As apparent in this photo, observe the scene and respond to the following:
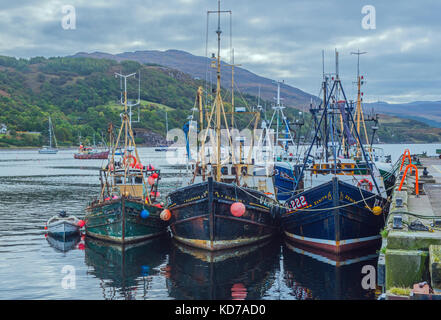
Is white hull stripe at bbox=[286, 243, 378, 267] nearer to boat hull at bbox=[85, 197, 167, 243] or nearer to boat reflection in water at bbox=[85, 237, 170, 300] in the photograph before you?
boat reflection in water at bbox=[85, 237, 170, 300]

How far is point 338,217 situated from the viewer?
838 inches

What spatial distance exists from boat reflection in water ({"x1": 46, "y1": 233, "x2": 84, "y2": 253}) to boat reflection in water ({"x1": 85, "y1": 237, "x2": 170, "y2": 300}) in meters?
0.52

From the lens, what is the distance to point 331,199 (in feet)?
70.2

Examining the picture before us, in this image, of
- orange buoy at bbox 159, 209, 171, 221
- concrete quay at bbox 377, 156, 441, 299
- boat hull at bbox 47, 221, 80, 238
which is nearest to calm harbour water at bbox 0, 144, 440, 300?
boat hull at bbox 47, 221, 80, 238

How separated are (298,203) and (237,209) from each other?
11.9ft

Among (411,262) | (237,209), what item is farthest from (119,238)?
(411,262)

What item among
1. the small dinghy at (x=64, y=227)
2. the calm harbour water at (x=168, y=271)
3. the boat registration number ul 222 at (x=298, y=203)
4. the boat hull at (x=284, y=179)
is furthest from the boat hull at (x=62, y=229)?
Result: the boat hull at (x=284, y=179)

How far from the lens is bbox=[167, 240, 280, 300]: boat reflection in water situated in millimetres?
17156

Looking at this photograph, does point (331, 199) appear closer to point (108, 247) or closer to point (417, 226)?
point (417, 226)

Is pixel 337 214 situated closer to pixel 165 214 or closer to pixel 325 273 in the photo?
pixel 325 273

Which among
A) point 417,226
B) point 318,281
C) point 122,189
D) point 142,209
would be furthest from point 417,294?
point 122,189

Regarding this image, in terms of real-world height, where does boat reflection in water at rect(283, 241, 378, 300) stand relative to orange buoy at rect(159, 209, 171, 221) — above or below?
below

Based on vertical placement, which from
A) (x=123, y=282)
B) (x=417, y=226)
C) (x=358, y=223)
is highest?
(x=417, y=226)
